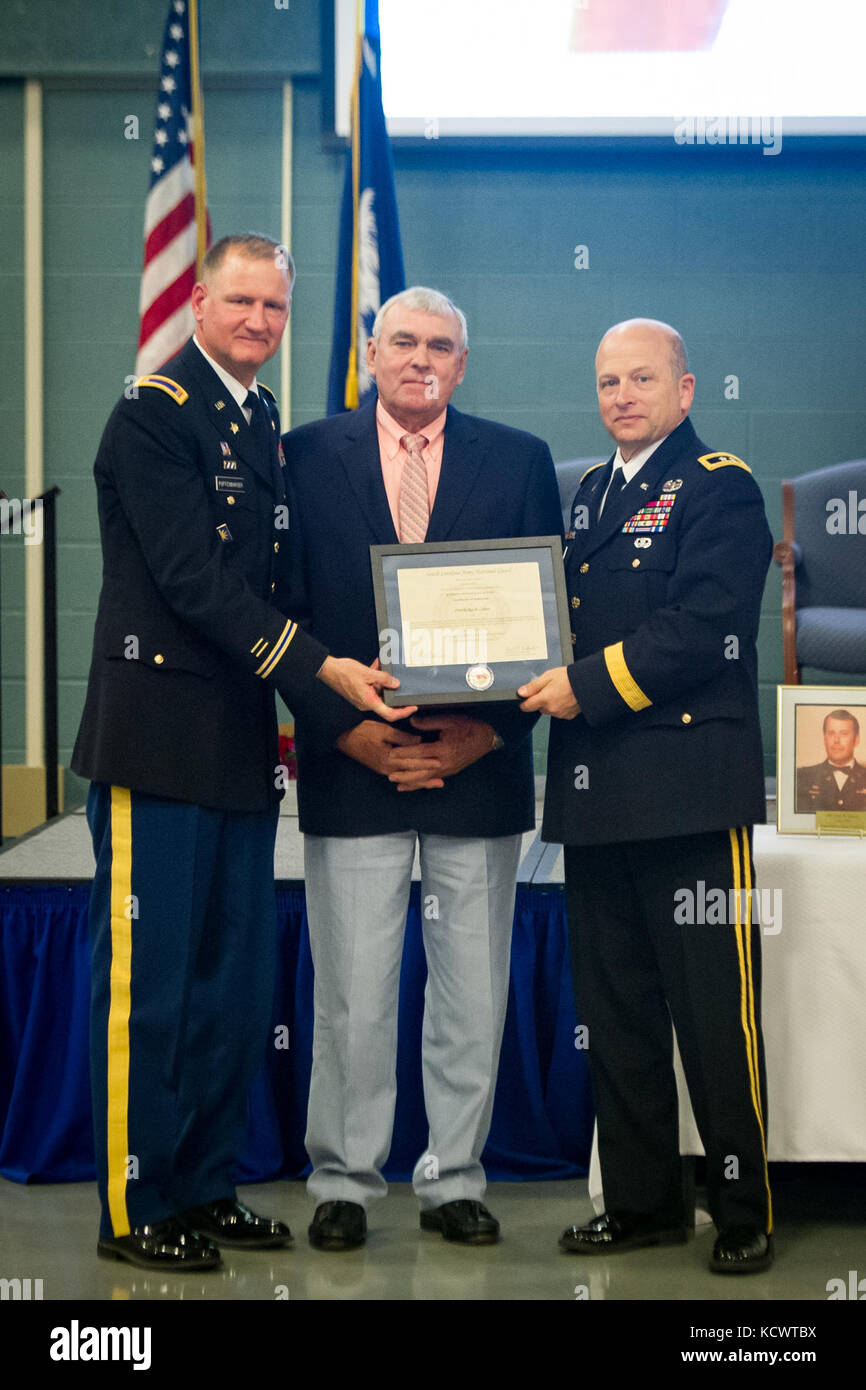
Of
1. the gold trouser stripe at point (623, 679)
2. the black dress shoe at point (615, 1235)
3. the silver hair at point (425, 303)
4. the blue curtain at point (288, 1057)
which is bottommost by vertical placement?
the black dress shoe at point (615, 1235)

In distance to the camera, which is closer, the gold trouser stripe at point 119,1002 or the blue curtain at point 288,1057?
the gold trouser stripe at point 119,1002

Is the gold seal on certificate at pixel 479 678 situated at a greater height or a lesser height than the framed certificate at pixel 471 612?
lesser

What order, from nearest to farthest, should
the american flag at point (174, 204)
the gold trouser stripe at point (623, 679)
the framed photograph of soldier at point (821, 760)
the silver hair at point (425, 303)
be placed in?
the gold trouser stripe at point (623, 679)
the silver hair at point (425, 303)
the framed photograph of soldier at point (821, 760)
the american flag at point (174, 204)

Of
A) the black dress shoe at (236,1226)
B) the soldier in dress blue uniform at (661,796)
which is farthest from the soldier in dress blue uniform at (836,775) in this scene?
the black dress shoe at (236,1226)

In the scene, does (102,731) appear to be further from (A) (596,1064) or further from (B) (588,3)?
(B) (588,3)

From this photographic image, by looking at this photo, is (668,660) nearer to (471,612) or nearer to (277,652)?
(471,612)

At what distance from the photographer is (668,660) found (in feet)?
6.37

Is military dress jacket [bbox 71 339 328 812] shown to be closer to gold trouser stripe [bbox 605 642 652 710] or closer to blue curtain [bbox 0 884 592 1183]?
gold trouser stripe [bbox 605 642 652 710]

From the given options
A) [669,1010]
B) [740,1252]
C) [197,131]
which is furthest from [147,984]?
[197,131]

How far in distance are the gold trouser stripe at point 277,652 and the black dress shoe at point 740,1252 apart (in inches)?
40.7

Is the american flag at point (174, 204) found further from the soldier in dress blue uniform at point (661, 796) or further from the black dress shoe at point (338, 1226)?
the black dress shoe at point (338, 1226)

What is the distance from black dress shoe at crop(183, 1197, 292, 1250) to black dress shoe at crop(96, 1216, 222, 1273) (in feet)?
0.20

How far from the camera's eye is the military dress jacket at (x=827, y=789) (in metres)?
2.27

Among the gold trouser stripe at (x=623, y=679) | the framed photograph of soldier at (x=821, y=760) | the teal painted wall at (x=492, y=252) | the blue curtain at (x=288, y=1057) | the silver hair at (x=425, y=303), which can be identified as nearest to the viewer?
the gold trouser stripe at (x=623, y=679)
